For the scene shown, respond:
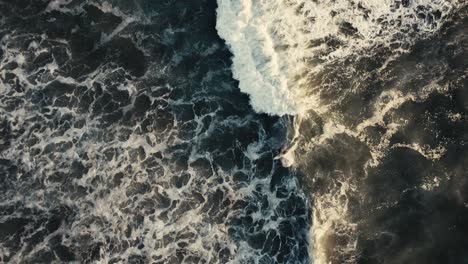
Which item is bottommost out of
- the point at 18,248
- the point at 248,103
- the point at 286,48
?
the point at 18,248

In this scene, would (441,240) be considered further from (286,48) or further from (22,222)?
(22,222)

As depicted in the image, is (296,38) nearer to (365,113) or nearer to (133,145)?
(365,113)

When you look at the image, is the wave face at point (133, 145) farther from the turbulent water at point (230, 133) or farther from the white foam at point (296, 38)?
the white foam at point (296, 38)

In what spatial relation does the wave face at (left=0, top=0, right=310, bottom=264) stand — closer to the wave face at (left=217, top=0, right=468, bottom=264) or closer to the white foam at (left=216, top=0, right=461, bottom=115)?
the white foam at (left=216, top=0, right=461, bottom=115)

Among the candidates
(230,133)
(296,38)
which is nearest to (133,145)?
(230,133)

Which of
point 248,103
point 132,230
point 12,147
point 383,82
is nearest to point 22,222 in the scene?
point 12,147
